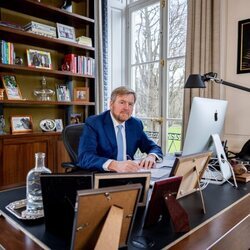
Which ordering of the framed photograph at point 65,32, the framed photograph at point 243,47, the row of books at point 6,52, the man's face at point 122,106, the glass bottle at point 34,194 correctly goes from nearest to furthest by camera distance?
the glass bottle at point 34,194, the man's face at point 122,106, the framed photograph at point 243,47, the row of books at point 6,52, the framed photograph at point 65,32

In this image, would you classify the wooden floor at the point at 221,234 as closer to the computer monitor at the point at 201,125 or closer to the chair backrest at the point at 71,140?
the computer monitor at the point at 201,125

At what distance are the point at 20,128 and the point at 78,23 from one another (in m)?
1.59

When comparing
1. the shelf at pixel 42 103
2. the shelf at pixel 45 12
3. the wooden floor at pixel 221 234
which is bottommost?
the wooden floor at pixel 221 234

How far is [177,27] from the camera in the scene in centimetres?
349

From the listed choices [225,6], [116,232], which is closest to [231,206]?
[116,232]

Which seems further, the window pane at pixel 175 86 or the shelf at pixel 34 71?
the window pane at pixel 175 86

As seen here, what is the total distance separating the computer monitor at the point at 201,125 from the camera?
1.41 m

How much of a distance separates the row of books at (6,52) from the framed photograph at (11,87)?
8.2 inches

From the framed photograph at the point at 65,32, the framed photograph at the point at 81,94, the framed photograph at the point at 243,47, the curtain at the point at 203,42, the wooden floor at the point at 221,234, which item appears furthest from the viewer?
the framed photograph at the point at 81,94

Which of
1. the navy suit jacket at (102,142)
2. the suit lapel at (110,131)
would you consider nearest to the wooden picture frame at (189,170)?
the navy suit jacket at (102,142)

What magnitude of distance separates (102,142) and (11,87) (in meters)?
1.73

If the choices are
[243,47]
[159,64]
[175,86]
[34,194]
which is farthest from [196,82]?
[159,64]

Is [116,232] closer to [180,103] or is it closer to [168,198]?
[168,198]

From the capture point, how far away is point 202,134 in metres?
1.48
